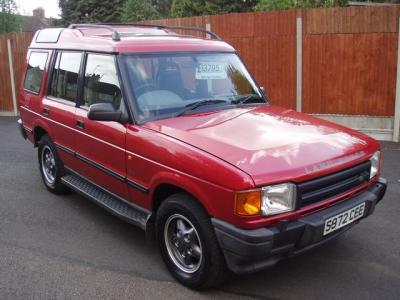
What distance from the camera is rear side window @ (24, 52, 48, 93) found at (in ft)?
20.2

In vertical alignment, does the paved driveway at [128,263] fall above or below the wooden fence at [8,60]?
below

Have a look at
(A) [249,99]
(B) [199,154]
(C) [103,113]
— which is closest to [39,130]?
(C) [103,113]

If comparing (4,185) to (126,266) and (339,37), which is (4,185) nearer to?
(126,266)

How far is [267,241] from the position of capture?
3.16 meters

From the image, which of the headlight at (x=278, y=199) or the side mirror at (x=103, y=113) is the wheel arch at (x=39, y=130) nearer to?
the side mirror at (x=103, y=113)

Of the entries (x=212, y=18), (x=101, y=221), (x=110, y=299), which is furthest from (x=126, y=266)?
(x=212, y=18)

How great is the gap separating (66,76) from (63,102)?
31 cm

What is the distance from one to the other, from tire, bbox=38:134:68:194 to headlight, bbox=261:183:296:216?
133 inches

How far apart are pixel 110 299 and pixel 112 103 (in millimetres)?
1770

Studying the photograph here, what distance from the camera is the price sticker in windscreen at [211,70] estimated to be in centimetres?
465

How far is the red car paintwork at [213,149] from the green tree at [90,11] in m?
25.0

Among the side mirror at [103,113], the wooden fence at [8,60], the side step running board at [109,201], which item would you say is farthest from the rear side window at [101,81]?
the wooden fence at [8,60]

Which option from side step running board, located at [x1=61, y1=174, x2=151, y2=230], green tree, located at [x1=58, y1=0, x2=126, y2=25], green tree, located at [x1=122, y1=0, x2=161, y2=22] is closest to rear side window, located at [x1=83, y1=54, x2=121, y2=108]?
side step running board, located at [x1=61, y1=174, x2=151, y2=230]

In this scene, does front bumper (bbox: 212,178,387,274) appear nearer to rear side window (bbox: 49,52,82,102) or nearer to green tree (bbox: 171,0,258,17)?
rear side window (bbox: 49,52,82,102)
